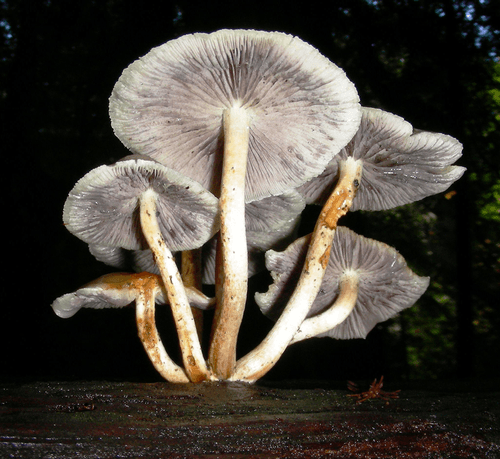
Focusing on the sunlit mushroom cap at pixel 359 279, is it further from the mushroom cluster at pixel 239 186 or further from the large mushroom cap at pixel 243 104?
the large mushroom cap at pixel 243 104

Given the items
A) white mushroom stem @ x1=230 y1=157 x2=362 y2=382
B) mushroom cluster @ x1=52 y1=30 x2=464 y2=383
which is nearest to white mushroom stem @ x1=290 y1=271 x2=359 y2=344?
mushroom cluster @ x1=52 y1=30 x2=464 y2=383

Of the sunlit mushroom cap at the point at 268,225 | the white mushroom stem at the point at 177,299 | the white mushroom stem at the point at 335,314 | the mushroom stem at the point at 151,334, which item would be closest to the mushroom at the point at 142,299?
the mushroom stem at the point at 151,334

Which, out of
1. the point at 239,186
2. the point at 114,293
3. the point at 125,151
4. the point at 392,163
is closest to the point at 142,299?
the point at 114,293

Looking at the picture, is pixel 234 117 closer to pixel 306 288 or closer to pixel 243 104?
pixel 243 104

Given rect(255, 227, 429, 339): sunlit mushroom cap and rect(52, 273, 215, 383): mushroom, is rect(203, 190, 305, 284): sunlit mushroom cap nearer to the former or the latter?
rect(255, 227, 429, 339): sunlit mushroom cap

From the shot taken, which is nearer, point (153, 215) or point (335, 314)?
point (153, 215)

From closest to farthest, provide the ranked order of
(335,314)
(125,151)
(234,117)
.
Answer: (234,117)
(335,314)
(125,151)

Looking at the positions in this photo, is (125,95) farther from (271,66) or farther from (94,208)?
(271,66)
